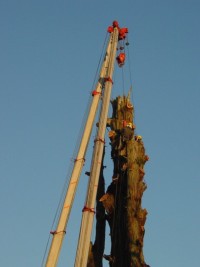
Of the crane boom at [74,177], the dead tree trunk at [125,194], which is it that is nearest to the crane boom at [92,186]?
the crane boom at [74,177]

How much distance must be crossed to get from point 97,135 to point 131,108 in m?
6.13

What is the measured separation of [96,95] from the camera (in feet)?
68.5

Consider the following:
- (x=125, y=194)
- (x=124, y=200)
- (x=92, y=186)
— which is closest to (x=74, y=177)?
(x=92, y=186)

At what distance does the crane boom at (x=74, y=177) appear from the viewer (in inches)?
648

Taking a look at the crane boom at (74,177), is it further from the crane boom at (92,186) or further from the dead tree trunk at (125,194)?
the dead tree trunk at (125,194)

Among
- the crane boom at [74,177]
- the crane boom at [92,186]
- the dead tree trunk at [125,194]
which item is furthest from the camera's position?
the dead tree trunk at [125,194]

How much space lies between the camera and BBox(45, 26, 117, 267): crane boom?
648 inches

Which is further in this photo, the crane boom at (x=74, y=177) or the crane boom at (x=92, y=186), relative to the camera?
the crane boom at (x=74, y=177)

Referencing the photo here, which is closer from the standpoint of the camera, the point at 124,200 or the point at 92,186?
the point at 92,186

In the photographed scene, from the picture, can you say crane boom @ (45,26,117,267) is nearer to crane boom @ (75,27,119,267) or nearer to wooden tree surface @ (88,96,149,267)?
crane boom @ (75,27,119,267)

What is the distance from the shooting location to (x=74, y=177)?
18234mm

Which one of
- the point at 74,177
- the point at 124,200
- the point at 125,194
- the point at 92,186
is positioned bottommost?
the point at 92,186

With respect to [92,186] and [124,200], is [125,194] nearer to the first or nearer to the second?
[124,200]

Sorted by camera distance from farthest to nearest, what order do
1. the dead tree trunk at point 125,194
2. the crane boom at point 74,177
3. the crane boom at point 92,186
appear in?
the dead tree trunk at point 125,194
the crane boom at point 74,177
the crane boom at point 92,186
